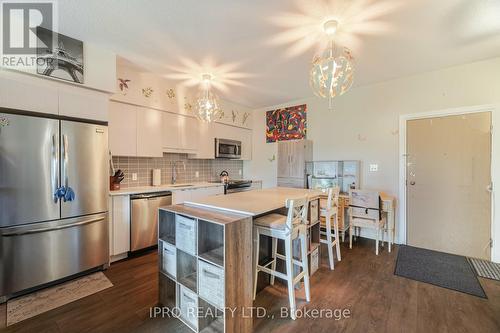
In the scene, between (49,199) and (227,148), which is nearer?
(49,199)

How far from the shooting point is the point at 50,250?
215cm

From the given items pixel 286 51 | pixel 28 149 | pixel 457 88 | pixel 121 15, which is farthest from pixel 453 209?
pixel 28 149

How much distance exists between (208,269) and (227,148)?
130 inches

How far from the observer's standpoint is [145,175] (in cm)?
357

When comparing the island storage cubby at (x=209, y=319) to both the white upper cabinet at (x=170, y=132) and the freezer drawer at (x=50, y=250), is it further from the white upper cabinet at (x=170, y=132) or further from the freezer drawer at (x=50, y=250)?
the white upper cabinet at (x=170, y=132)

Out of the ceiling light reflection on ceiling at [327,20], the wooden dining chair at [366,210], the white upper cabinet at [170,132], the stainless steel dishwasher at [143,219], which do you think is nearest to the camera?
the ceiling light reflection on ceiling at [327,20]

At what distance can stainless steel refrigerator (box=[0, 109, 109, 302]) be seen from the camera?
1943mm

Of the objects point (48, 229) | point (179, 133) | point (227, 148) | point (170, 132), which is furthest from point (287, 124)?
point (48, 229)

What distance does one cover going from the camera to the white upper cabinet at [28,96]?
195cm

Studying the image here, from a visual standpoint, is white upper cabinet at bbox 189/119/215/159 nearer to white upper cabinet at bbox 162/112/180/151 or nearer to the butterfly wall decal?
white upper cabinet at bbox 162/112/180/151

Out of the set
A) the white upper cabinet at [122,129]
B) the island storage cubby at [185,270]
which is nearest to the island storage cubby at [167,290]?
the island storage cubby at [185,270]

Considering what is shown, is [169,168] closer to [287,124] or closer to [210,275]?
[287,124]

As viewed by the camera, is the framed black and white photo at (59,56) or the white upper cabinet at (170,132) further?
the white upper cabinet at (170,132)

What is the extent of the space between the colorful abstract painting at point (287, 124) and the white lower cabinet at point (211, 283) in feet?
11.5
